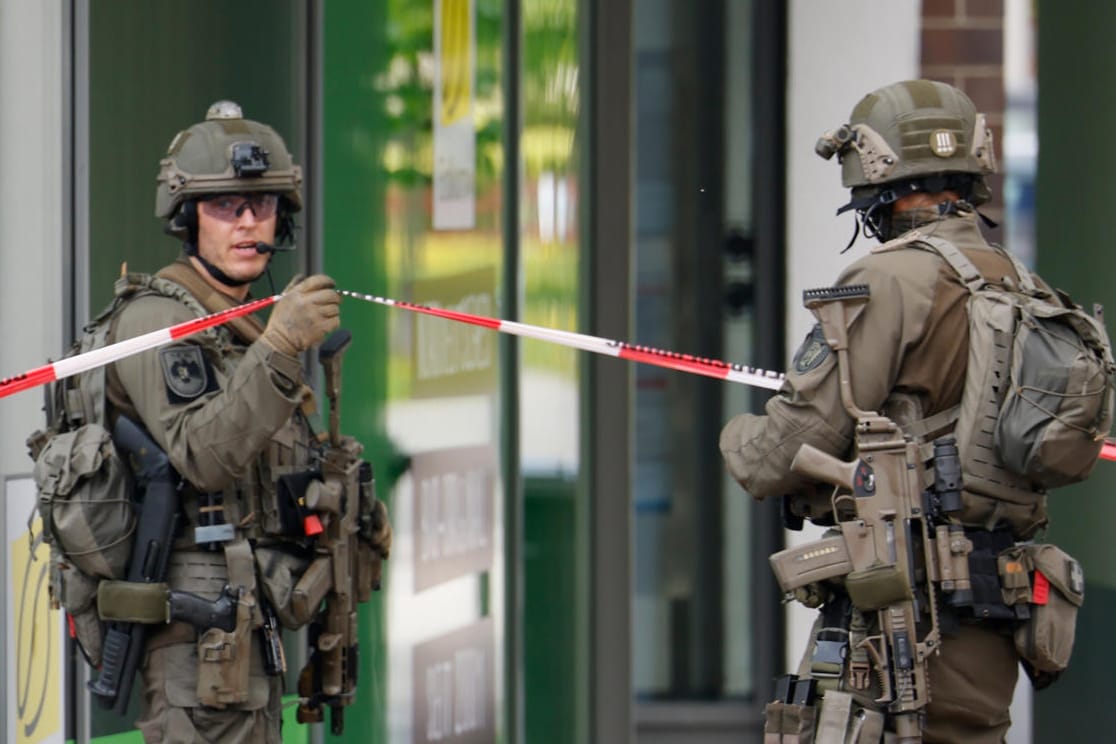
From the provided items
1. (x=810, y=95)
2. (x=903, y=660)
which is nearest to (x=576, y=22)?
(x=810, y=95)

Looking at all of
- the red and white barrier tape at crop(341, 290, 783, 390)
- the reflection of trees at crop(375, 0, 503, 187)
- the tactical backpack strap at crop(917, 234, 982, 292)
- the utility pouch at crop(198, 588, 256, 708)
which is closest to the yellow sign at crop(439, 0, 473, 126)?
the reflection of trees at crop(375, 0, 503, 187)

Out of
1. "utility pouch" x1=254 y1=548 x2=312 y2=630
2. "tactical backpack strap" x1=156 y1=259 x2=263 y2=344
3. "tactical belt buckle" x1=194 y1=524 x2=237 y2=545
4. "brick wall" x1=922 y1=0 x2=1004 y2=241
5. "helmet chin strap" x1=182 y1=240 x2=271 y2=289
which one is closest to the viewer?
"tactical belt buckle" x1=194 y1=524 x2=237 y2=545

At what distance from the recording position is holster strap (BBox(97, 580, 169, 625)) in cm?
465

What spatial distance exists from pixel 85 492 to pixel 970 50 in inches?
133

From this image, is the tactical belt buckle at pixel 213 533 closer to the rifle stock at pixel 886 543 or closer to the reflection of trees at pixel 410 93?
the rifle stock at pixel 886 543

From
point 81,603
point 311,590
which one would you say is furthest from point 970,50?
point 81,603

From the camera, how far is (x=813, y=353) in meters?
4.39

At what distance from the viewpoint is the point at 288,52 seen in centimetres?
650

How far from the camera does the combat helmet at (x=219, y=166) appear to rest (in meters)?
4.98

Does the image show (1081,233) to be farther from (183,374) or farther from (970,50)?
(183,374)

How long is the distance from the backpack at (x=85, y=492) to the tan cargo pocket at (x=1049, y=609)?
209cm

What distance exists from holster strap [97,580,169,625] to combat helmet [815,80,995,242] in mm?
1895

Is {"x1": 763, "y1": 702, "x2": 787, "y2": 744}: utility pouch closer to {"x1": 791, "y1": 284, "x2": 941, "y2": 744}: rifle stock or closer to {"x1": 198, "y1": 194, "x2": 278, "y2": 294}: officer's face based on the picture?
{"x1": 791, "y1": 284, "x2": 941, "y2": 744}: rifle stock

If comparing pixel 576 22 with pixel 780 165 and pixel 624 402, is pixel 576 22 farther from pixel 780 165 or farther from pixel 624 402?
pixel 624 402
